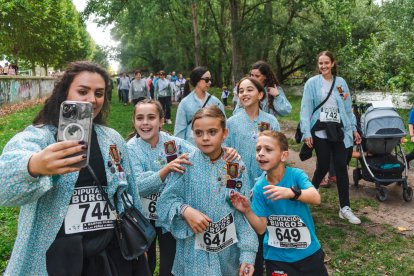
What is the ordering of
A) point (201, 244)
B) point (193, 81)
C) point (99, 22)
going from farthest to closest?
point (99, 22) < point (193, 81) < point (201, 244)

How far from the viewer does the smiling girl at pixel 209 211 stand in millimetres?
2547

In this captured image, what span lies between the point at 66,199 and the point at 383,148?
534 cm

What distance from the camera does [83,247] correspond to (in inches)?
74.7

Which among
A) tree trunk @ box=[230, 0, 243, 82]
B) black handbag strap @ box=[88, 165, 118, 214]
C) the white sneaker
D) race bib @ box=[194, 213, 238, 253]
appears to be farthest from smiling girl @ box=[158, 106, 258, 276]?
tree trunk @ box=[230, 0, 243, 82]

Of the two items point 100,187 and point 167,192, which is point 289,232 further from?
point 100,187

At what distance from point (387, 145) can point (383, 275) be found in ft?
8.63

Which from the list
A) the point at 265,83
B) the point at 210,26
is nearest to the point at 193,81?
the point at 265,83

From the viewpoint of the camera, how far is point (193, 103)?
466 cm

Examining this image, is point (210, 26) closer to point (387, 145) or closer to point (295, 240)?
point (387, 145)

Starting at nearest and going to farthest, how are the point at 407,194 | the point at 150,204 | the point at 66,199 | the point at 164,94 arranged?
the point at 66,199 < the point at 150,204 < the point at 407,194 < the point at 164,94

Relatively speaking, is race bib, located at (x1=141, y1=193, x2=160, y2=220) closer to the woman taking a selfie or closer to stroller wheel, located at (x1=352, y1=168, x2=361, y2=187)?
the woman taking a selfie

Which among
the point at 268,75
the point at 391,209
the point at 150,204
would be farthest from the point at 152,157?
the point at 391,209

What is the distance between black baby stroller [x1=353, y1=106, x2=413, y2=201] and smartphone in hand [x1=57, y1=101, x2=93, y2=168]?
5.17 metres

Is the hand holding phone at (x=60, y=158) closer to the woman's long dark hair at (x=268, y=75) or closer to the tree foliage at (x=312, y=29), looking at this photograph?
the woman's long dark hair at (x=268, y=75)
